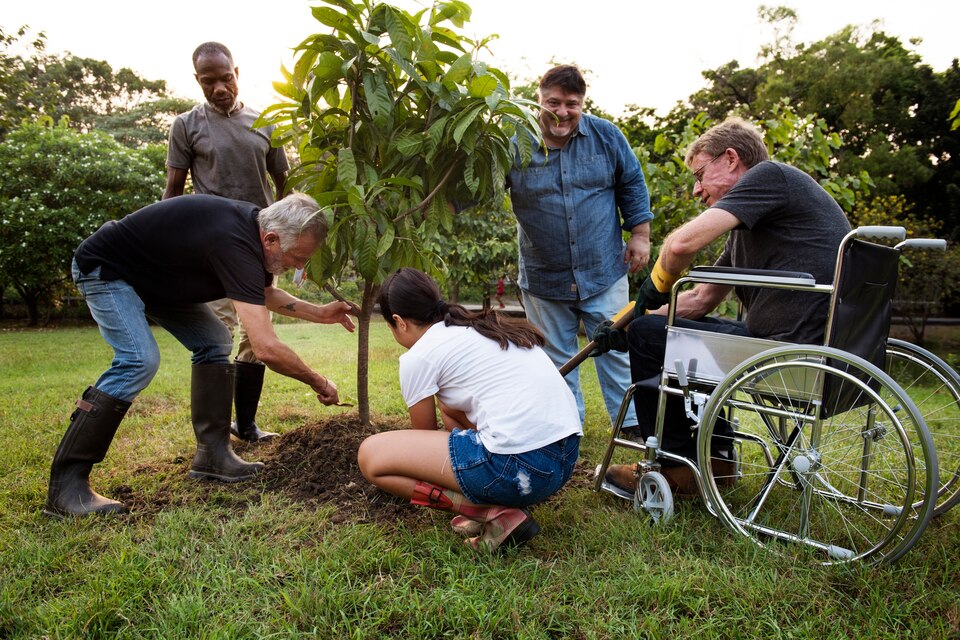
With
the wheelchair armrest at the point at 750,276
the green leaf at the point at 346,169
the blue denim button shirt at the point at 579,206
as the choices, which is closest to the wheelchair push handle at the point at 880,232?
the wheelchair armrest at the point at 750,276

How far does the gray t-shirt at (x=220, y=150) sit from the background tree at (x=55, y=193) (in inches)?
353

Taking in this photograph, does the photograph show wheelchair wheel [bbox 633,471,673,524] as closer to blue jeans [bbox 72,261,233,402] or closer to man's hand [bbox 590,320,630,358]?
man's hand [bbox 590,320,630,358]

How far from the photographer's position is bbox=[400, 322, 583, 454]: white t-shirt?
7.19 ft

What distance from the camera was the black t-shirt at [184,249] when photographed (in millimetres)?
2564

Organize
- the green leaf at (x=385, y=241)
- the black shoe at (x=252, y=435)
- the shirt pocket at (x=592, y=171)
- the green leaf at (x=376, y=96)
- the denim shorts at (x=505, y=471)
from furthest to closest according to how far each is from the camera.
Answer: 1. the black shoe at (x=252, y=435)
2. the shirt pocket at (x=592, y=171)
3. the green leaf at (x=385, y=241)
4. the green leaf at (x=376, y=96)
5. the denim shorts at (x=505, y=471)

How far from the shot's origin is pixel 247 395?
352 centimetres

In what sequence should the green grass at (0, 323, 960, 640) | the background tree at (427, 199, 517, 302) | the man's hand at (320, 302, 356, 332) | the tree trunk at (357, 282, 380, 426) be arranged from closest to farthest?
1. the green grass at (0, 323, 960, 640)
2. the man's hand at (320, 302, 356, 332)
3. the tree trunk at (357, 282, 380, 426)
4. the background tree at (427, 199, 517, 302)

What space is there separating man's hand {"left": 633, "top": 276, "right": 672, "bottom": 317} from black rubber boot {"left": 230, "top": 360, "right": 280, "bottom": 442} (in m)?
1.96

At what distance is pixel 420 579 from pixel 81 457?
57.9 inches

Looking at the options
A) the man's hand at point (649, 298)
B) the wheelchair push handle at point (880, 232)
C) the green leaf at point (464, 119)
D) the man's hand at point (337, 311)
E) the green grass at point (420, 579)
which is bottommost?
the green grass at point (420, 579)

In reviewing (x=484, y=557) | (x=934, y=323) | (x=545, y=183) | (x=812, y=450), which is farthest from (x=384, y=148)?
(x=934, y=323)

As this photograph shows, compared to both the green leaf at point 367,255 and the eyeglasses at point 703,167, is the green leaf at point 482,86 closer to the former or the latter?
the green leaf at point 367,255

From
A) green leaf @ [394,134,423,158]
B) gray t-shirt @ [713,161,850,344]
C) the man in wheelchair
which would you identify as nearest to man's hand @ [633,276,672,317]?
the man in wheelchair

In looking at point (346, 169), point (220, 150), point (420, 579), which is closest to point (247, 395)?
point (220, 150)
